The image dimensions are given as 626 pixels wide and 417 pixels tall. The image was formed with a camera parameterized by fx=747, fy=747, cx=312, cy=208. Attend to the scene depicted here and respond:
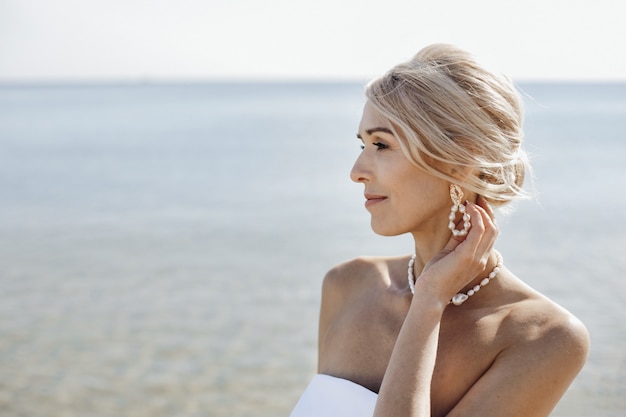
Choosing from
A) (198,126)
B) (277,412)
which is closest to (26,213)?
(277,412)

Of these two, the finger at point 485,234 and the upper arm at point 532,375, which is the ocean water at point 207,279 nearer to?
the finger at point 485,234

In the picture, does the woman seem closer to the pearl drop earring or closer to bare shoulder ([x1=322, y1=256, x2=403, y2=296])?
the pearl drop earring

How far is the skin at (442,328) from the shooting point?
8.68 ft

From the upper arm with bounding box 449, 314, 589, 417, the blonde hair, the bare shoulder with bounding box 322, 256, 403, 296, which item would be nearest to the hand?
the blonde hair

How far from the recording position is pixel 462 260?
2.79 metres

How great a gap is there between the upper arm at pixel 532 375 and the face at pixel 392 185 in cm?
63

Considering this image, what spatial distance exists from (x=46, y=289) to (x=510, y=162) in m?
9.04

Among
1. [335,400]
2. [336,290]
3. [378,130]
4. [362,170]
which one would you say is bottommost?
[335,400]

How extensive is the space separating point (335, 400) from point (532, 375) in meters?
0.85

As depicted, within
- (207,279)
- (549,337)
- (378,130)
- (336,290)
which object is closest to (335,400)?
(336,290)

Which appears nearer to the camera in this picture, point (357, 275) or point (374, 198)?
point (374, 198)

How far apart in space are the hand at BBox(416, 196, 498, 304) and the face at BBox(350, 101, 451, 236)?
0.17m

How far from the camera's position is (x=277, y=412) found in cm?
723

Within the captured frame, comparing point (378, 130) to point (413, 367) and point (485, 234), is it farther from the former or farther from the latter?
point (413, 367)
